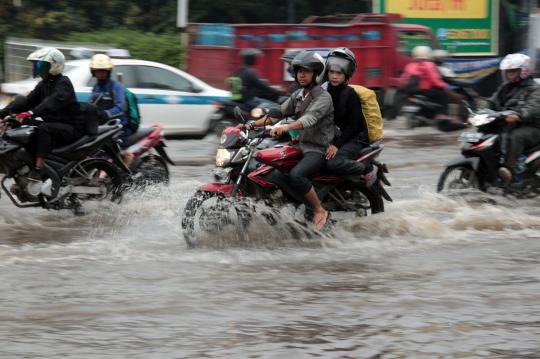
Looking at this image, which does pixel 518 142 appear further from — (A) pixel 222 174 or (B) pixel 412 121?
(B) pixel 412 121

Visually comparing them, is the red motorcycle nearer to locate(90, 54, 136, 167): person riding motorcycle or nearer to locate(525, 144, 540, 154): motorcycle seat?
locate(90, 54, 136, 167): person riding motorcycle

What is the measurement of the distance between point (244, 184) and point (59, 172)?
2.41 meters

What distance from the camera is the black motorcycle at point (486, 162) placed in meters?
11.1

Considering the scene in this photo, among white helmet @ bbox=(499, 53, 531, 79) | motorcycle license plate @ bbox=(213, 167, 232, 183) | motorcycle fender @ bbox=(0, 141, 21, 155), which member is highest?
white helmet @ bbox=(499, 53, 531, 79)

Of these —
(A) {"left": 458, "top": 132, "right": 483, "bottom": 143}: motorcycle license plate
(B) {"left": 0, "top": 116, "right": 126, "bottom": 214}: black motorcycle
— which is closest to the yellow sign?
(A) {"left": 458, "top": 132, "right": 483, "bottom": 143}: motorcycle license plate

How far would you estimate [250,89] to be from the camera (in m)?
16.1

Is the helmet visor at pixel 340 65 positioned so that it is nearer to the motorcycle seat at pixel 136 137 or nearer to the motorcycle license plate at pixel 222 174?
the motorcycle license plate at pixel 222 174

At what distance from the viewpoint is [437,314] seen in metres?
6.64

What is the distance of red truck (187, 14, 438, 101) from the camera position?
2117cm

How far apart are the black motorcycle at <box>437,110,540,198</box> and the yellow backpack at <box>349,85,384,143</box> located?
6.91 ft

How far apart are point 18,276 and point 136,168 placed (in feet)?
12.3

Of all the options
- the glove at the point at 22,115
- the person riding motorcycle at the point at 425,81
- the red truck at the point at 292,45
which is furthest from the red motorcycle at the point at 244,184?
the red truck at the point at 292,45

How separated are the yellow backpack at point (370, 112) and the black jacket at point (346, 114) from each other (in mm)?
51

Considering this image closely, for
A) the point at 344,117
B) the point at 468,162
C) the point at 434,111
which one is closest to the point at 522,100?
the point at 468,162
